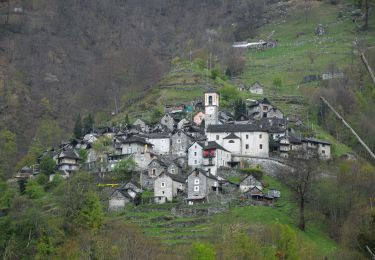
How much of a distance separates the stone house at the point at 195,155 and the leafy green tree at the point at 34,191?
49.1ft

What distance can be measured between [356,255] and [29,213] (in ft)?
87.6

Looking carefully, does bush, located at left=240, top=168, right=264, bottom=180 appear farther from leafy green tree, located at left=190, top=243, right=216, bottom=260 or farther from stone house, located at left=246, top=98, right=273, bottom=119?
leafy green tree, located at left=190, top=243, right=216, bottom=260

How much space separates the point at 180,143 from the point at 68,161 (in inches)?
498

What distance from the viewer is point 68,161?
84875mm

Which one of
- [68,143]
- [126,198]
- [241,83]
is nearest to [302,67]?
[241,83]

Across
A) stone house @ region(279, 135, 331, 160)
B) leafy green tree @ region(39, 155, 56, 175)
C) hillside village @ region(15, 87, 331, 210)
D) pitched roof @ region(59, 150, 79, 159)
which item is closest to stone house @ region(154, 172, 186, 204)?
hillside village @ region(15, 87, 331, 210)

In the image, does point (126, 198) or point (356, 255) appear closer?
point (356, 255)

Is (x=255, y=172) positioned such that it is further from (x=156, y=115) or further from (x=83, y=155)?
(x=156, y=115)

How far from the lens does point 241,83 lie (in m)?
119

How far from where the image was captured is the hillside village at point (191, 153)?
7138 cm

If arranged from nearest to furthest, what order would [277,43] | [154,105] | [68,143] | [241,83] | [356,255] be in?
[356,255] → [68,143] → [154,105] → [241,83] → [277,43]

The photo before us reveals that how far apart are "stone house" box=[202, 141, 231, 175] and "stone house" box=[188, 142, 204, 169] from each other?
0.66 metres

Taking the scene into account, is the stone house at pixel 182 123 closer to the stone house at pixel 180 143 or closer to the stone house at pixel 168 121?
the stone house at pixel 168 121

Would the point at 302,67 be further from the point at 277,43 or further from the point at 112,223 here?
the point at 112,223
